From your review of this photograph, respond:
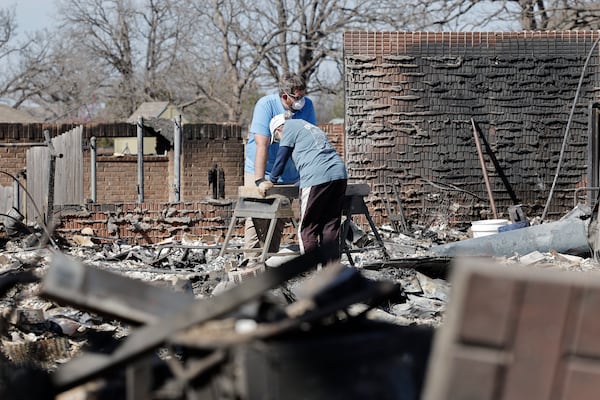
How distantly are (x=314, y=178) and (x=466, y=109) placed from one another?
315 inches

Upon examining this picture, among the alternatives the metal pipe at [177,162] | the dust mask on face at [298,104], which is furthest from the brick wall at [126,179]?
the dust mask on face at [298,104]

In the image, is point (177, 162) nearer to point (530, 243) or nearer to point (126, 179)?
point (530, 243)

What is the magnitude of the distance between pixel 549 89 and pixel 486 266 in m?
13.4

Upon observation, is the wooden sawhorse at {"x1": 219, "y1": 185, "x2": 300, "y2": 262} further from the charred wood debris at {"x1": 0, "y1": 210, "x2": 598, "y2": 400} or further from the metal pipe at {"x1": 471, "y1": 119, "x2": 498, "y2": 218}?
the metal pipe at {"x1": 471, "y1": 119, "x2": 498, "y2": 218}

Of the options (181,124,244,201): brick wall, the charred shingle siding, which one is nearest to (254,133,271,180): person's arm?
the charred shingle siding

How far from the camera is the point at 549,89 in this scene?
15.3 metres

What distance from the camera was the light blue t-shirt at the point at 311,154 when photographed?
7711 millimetres

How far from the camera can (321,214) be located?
25.7 ft

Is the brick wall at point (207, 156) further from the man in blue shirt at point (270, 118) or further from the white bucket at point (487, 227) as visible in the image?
the man in blue shirt at point (270, 118)

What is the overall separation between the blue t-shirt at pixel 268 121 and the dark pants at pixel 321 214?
0.74 metres

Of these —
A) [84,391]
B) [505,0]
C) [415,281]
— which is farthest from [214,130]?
[84,391]

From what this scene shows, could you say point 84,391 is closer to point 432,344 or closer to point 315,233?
point 432,344

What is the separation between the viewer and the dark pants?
7738 millimetres

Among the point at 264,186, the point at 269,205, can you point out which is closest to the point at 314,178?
the point at 264,186
